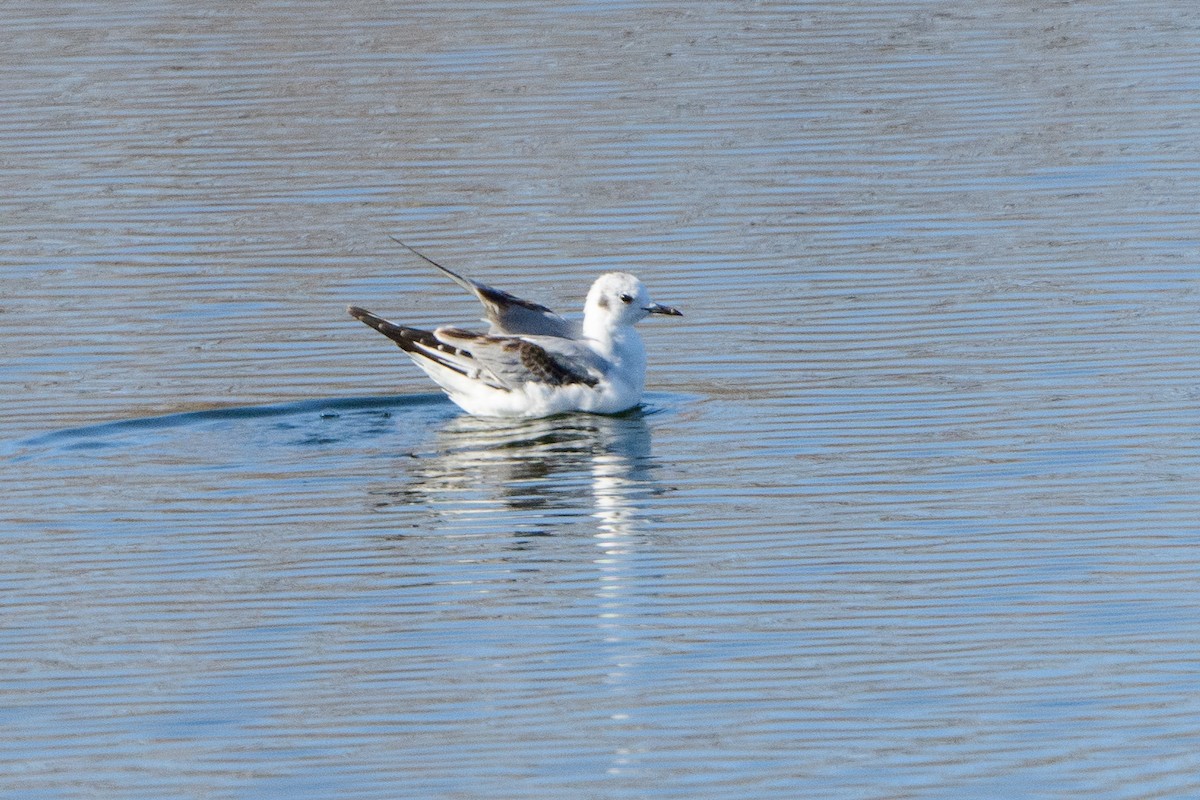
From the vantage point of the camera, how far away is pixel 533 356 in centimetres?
1304

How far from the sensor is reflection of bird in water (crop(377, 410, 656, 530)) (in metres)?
11.1

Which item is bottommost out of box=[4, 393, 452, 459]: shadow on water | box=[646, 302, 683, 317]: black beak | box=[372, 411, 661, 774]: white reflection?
box=[372, 411, 661, 774]: white reflection

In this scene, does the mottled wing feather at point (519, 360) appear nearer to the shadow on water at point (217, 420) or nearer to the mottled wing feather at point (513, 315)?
the mottled wing feather at point (513, 315)

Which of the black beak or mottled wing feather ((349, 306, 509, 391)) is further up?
the black beak

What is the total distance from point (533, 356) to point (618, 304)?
61cm

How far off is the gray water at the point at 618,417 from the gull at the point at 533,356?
0.78 feet

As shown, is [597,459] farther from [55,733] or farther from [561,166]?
[561,166]

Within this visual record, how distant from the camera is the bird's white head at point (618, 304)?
1320cm

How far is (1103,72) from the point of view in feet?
67.1

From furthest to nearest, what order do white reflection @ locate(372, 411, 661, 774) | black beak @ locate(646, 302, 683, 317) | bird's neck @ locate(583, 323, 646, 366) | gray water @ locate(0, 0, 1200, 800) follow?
1. black beak @ locate(646, 302, 683, 317)
2. bird's neck @ locate(583, 323, 646, 366)
3. white reflection @ locate(372, 411, 661, 774)
4. gray water @ locate(0, 0, 1200, 800)

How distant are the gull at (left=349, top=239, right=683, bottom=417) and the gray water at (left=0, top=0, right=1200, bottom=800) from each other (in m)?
0.24

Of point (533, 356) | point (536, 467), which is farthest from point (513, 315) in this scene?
point (536, 467)

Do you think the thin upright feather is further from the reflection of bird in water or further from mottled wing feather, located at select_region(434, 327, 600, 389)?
the reflection of bird in water

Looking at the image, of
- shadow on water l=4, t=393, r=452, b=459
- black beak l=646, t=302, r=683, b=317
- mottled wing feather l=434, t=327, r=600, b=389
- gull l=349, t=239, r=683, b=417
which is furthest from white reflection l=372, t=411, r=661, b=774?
black beak l=646, t=302, r=683, b=317
